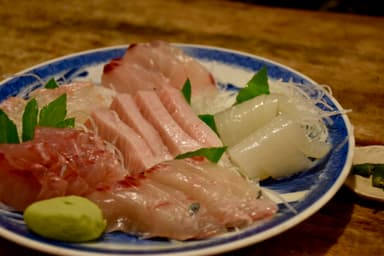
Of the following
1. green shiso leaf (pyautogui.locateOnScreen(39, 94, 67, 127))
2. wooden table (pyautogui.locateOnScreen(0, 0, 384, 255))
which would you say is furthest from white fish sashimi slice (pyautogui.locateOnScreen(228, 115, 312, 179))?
green shiso leaf (pyautogui.locateOnScreen(39, 94, 67, 127))

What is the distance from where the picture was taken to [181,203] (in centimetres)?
182

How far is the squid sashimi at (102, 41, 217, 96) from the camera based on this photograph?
273cm

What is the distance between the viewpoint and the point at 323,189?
1.87 m

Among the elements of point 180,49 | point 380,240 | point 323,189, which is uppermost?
point 180,49

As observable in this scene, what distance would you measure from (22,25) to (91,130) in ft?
6.70

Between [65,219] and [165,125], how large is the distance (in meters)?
0.73

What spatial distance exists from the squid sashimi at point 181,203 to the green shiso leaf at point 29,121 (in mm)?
455

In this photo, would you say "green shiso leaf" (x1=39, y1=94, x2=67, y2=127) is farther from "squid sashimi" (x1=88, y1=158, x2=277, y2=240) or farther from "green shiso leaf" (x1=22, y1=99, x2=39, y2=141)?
"squid sashimi" (x1=88, y1=158, x2=277, y2=240)

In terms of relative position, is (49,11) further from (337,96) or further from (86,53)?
(337,96)

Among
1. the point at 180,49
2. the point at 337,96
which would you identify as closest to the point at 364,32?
the point at 337,96

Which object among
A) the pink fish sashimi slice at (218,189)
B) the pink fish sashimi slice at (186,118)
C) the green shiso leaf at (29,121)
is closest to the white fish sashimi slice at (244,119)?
the pink fish sashimi slice at (186,118)

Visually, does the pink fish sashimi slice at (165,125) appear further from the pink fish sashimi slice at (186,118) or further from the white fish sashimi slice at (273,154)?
the white fish sashimi slice at (273,154)

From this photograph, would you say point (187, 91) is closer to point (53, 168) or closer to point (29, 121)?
point (29, 121)

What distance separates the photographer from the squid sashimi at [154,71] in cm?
273
